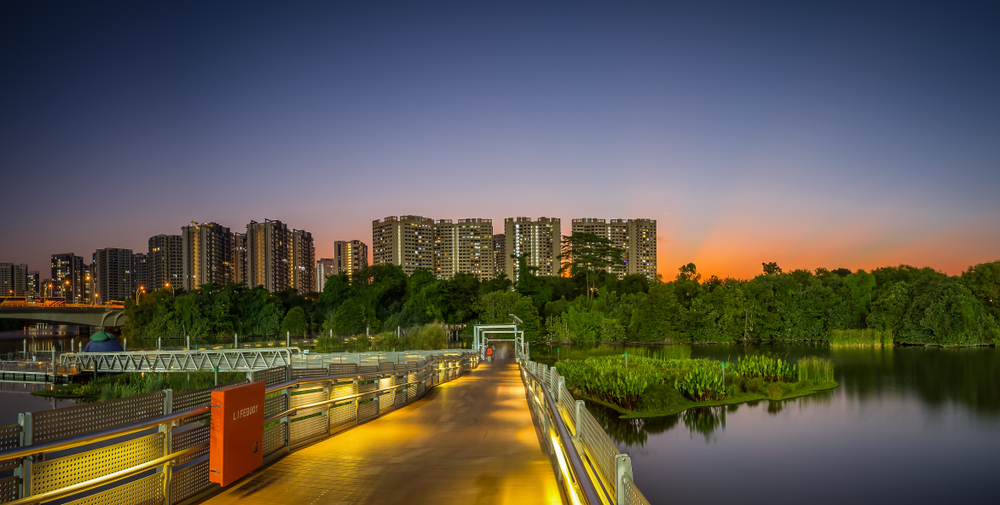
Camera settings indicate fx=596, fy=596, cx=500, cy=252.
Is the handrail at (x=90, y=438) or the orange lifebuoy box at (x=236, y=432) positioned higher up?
the handrail at (x=90, y=438)

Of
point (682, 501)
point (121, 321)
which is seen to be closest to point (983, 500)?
point (682, 501)

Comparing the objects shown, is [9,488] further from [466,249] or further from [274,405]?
[466,249]

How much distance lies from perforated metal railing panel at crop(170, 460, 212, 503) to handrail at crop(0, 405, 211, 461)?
513mm

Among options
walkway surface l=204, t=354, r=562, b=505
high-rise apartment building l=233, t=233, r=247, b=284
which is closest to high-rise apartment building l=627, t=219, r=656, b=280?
high-rise apartment building l=233, t=233, r=247, b=284

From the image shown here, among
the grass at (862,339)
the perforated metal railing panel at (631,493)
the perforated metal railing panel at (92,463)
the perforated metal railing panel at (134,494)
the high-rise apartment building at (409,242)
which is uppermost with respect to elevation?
the high-rise apartment building at (409,242)

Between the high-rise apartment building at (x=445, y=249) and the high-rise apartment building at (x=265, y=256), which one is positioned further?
the high-rise apartment building at (x=265, y=256)

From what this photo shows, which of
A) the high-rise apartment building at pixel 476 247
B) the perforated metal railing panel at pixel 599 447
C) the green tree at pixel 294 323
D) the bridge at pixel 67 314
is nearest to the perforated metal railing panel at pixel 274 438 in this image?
the perforated metal railing panel at pixel 599 447

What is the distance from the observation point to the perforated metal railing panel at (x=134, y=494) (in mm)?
4562

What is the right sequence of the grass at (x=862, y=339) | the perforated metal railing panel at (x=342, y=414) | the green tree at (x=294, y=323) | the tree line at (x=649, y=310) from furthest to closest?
the green tree at (x=294, y=323)
the grass at (x=862, y=339)
the tree line at (x=649, y=310)
the perforated metal railing panel at (x=342, y=414)

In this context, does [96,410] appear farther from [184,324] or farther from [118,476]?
[184,324]

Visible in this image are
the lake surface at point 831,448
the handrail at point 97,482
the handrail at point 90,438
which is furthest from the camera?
the lake surface at point 831,448

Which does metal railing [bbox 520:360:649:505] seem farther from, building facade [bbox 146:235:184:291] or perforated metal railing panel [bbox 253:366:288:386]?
building facade [bbox 146:235:184:291]

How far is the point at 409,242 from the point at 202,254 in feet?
186

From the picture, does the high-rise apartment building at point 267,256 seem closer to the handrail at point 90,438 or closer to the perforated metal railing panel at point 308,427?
the perforated metal railing panel at point 308,427
